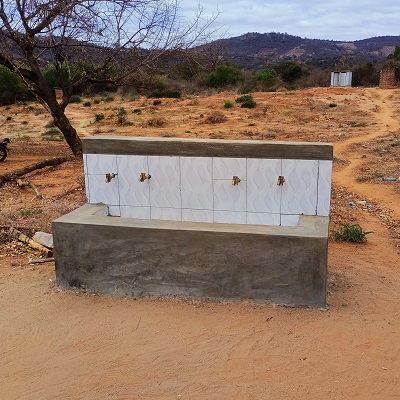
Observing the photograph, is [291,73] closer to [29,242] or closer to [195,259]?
[29,242]

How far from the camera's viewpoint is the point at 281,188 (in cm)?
496

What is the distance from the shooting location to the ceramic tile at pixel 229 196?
512 centimetres

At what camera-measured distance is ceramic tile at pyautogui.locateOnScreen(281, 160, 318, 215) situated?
15.8 ft

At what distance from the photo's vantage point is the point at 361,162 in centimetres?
1287

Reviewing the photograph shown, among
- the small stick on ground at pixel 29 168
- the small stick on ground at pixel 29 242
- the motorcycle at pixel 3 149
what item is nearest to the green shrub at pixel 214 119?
the small stick on ground at pixel 29 168

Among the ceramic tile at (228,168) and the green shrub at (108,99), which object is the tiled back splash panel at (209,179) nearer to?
the ceramic tile at (228,168)

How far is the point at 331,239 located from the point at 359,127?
13.9m

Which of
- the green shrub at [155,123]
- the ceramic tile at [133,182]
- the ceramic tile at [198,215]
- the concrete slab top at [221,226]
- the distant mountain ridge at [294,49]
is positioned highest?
the distant mountain ridge at [294,49]

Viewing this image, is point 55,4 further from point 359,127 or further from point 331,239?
point 359,127

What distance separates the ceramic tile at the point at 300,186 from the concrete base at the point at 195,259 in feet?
0.58

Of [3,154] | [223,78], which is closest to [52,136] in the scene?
[3,154]

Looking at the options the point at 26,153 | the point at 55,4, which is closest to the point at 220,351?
the point at 55,4

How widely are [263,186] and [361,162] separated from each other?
863 centimetres

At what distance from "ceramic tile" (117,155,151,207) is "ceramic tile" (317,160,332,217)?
1.77 metres
